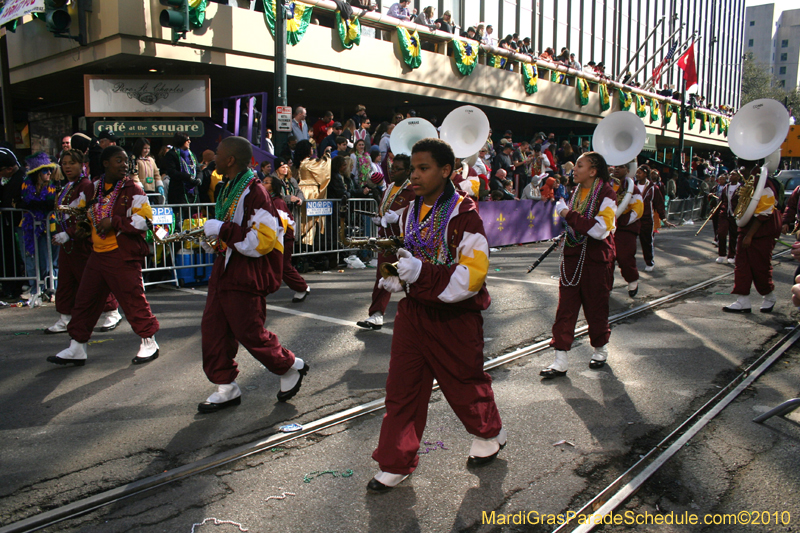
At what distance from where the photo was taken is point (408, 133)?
809 centimetres

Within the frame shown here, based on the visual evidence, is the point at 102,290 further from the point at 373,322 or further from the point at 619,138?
the point at 619,138

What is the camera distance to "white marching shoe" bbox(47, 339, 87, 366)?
5520 millimetres

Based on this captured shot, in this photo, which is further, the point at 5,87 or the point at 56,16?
the point at 5,87

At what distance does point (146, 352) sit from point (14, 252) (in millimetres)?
4041

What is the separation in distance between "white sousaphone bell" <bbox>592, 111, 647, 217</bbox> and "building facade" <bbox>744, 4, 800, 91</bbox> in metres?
114

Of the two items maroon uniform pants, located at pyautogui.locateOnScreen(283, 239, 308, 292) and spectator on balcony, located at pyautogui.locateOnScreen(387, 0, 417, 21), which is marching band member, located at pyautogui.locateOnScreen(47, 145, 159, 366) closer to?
maroon uniform pants, located at pyautogui.locateOnScreen(283, 239, 308, 292)

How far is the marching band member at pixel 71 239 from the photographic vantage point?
6.07m

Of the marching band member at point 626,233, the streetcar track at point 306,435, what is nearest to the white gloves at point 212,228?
the streetcar track at point 306,435

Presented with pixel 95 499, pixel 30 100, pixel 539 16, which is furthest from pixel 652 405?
pixel 539 16

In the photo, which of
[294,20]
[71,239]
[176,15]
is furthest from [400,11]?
[71,239]

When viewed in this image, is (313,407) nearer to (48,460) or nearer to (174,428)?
(174,428)

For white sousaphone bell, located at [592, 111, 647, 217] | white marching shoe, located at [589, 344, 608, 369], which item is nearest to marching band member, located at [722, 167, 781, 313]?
white sousaphone bell, located at [592, 111, 647, 217]

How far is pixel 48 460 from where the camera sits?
3773 mm

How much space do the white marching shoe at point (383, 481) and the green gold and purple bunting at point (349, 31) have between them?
13814 mm
